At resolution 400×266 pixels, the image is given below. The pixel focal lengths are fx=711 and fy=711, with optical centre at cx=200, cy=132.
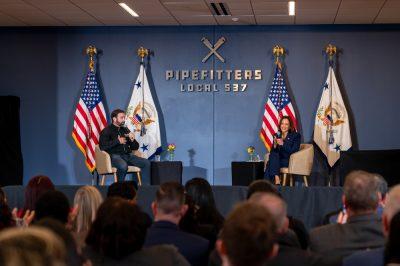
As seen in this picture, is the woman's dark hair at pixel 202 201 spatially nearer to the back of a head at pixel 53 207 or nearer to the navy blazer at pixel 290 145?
the back of a head at pixel 53 207

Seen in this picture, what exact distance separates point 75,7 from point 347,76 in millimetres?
4527

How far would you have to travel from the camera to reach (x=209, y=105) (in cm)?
1196

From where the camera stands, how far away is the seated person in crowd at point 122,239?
2773 millimetres

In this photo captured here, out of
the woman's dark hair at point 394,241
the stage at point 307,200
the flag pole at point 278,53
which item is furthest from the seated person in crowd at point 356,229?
the flag pole at point 278,53

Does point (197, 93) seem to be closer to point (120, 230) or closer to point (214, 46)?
point (214, 46)

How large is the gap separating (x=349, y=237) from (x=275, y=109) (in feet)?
26.4

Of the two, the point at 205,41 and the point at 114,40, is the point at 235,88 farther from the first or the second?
the point at 114,40

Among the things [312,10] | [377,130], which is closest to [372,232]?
[312,10]

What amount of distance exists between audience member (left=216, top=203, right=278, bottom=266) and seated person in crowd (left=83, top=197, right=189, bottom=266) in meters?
0.75

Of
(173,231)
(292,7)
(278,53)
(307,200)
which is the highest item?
(292,7)

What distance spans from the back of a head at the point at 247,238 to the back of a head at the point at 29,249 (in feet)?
1.83

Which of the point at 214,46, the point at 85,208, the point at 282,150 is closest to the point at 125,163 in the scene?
the point at 282,150

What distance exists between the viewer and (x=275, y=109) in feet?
37.9

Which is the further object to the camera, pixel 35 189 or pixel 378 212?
pixel 35 189
